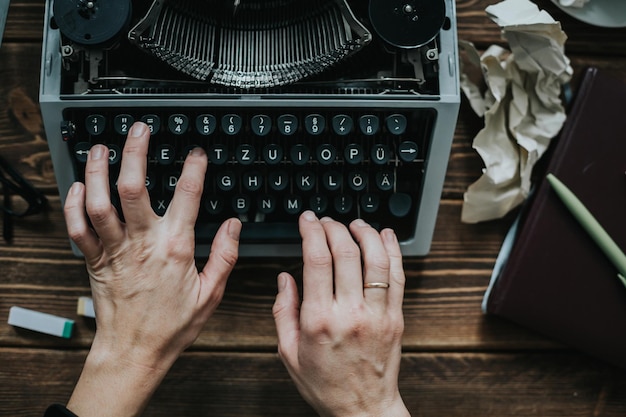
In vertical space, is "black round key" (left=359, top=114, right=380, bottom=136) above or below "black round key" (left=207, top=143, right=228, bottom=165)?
above

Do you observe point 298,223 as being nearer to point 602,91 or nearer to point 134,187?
point 134,187

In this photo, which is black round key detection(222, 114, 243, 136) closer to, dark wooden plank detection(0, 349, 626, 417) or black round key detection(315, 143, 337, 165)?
black round key detection(315, 143, 337, 165)

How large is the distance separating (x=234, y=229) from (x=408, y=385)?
466 millimetres

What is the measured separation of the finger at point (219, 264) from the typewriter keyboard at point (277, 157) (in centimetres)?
8

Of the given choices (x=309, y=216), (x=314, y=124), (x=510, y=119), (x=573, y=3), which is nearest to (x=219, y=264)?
(x=309, y=216)

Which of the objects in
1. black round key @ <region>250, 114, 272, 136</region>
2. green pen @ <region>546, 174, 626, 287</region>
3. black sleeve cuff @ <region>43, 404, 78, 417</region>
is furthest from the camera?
green pen @ <region>546, 174, 626, 287</region>

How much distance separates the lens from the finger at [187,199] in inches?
44.4

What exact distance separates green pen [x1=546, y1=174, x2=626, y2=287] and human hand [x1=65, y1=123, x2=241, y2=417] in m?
0.64

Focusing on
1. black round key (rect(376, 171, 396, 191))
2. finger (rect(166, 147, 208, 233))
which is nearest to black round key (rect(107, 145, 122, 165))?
finger (rect(166, 147, 208, 233))

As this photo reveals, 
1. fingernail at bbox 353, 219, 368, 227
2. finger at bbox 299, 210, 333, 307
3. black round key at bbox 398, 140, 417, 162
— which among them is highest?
black round key at bbox 398, 140, 417, 162

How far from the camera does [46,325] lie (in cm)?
135

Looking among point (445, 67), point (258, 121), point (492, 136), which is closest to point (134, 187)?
point (258, 121)

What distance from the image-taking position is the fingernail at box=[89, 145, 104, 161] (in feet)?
3.73

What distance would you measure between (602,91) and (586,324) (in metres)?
0.41
